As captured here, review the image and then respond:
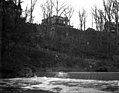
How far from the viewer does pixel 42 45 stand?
4200 cm

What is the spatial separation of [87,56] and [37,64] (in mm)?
12490

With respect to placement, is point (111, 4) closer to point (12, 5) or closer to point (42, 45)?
point (42, 45)

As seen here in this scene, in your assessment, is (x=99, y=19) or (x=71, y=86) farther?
(x=99, y=19)

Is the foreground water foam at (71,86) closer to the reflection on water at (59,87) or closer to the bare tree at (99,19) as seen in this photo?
the reflection on water at (59,87)

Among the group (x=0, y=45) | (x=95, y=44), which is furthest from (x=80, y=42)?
(x=0, y=45)

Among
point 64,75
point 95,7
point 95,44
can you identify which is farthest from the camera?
point 95,7

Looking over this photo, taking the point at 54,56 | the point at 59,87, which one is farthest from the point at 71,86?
the point at 54,56

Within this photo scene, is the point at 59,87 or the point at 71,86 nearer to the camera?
the point at 59,87

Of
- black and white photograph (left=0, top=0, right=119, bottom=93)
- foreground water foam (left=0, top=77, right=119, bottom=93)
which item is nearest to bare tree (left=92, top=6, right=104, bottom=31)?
black and white photograph (left=0, top=0, right=119, bottom=93)

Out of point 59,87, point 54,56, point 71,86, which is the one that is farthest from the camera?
point 54,56

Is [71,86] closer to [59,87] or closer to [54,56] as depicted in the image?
[59,87]

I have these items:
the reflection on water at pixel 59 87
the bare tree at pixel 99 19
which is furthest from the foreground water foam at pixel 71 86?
the bare tree at pixel 99 19

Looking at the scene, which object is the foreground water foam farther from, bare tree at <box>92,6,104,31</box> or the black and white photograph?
bare tree at <box>92,6,104,31</box>

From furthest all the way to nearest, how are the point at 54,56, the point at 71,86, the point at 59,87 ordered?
the point at 54,56
the point at 71,86
the point at 59,87
